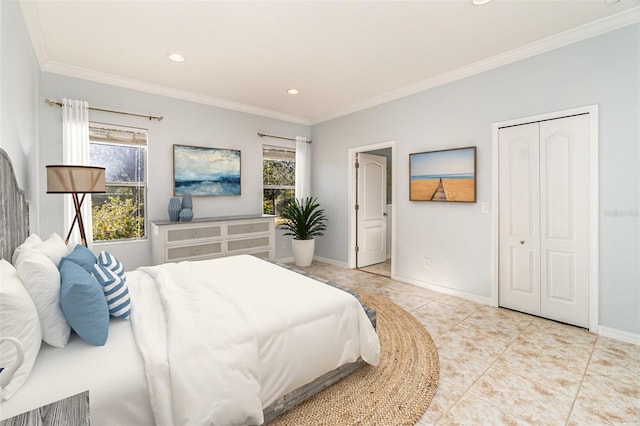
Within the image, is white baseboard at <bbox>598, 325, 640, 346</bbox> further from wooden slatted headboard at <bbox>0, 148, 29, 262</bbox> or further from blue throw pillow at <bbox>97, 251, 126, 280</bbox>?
wooden slatted headboard at <bbox>0, 148, 29, 262</bbox>

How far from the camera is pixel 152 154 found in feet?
12.9

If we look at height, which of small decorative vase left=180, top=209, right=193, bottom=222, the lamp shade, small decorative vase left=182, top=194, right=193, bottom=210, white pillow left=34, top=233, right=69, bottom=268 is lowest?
white pillow left=34, top=233, right=69, bottom=268

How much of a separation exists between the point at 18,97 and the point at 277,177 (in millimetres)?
3440

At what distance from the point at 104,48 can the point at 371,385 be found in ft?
12.6

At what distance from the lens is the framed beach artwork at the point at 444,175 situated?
3.42m

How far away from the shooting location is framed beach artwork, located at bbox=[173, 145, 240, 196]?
414 centimetres

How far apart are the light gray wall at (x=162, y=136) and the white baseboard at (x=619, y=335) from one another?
421 centimetres

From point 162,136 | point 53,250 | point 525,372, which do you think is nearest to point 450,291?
point 525,372

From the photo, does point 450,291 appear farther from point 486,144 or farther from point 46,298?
point 46,298

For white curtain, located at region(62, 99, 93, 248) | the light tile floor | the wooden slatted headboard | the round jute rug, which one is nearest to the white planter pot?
the light tile floor

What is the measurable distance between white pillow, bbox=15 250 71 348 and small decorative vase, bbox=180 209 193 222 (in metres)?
2.59

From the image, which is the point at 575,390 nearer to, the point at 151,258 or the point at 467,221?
the point at 467,221

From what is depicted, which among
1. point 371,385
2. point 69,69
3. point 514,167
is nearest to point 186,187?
point 69,69

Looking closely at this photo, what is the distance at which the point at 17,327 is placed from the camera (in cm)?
109
